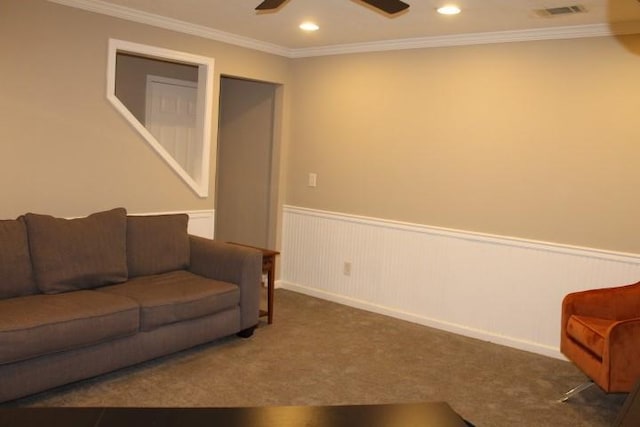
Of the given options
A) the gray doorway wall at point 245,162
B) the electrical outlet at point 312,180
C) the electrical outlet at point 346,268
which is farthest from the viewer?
the gray doorway wall at point 245,162

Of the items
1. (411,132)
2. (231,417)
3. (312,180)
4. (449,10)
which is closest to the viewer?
(231,417)

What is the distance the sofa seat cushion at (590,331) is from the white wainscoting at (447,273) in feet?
1.99

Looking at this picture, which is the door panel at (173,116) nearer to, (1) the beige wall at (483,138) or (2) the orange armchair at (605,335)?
(1) the beige wall at (483,138)

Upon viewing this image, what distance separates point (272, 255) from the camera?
4.58 meters

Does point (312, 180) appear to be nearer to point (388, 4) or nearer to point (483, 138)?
point (483, 138)

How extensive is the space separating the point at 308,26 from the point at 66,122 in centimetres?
192

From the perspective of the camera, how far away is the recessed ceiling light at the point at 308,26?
4426 mm

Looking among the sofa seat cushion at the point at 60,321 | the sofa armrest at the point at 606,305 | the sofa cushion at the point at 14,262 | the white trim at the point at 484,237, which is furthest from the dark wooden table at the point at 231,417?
the white trim at the point at 484,237

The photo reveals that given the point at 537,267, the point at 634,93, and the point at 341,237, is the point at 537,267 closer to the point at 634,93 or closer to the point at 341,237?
the point at 634,93

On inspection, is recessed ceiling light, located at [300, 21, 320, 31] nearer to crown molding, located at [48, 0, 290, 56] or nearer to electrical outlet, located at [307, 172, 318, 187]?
crown molding, located at [48, 0, 290, 56]

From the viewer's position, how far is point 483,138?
178 inches

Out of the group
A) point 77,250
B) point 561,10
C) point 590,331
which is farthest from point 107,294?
point 561,10

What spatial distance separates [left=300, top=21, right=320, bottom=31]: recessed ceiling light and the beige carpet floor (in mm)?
2350

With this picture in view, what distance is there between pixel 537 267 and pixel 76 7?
12.3 feet
